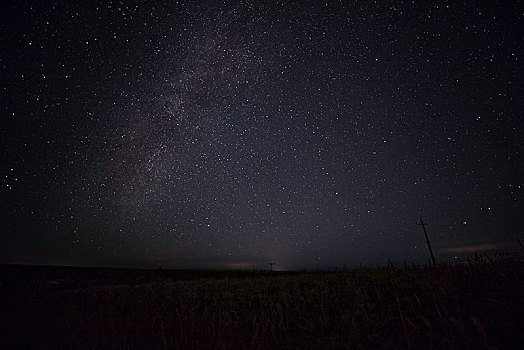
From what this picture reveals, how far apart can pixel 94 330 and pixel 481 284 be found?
8.87 m

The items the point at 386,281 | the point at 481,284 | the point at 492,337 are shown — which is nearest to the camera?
the point at 492,337

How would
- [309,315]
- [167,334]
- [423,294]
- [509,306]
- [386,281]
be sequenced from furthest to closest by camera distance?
[386,281] → [309,315] → [423,294] → [167,334] → [509,306]

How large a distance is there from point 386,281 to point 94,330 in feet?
28.9

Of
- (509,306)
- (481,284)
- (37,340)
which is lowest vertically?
(37,340)

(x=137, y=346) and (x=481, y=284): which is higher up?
(x=481, y=284)

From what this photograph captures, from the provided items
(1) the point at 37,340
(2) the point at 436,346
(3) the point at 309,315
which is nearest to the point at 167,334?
(1) the point at 37,340

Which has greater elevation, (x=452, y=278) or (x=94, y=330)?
(x=452, y=278)

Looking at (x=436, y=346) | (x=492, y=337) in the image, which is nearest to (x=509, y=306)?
(x=492, y=337)

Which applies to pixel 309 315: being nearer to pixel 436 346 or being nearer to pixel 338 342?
pixel 338 342

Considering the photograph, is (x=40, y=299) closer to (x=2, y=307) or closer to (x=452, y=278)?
(x=2, y=307)

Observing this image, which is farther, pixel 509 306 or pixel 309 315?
pixel 309 315

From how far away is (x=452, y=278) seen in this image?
7211mm

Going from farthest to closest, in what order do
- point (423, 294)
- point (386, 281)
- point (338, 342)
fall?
point (386, 281) < point (423, 294) < point (338, 342)

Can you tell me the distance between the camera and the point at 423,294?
23.4ft
